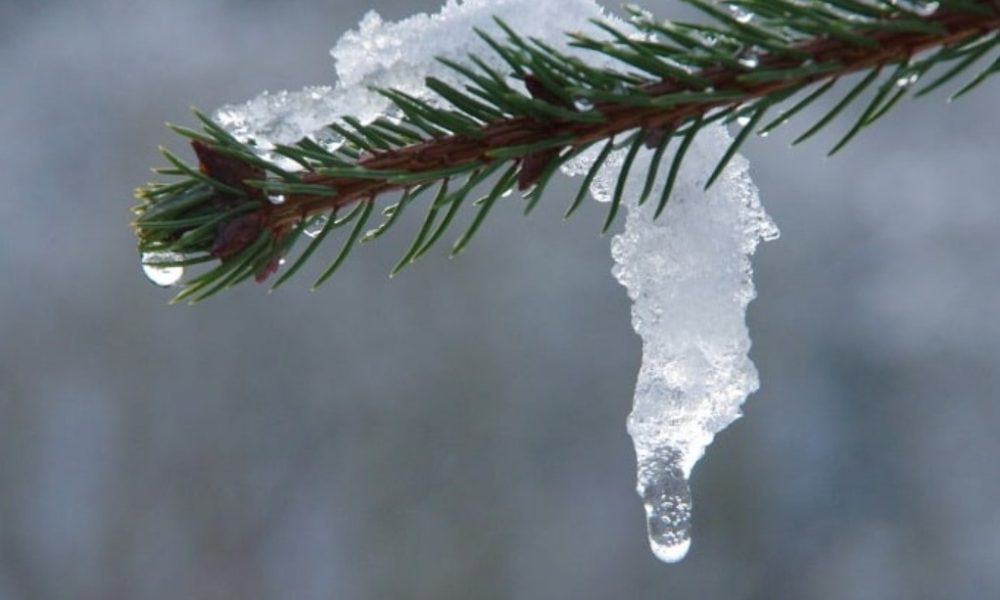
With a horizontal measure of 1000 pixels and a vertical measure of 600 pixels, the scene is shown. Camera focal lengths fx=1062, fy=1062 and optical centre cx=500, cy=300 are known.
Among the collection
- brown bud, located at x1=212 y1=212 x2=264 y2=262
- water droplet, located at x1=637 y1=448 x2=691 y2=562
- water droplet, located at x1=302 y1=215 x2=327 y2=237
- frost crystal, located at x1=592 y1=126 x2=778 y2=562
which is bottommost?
water droplet, located at x1=637 y1=448 x2=691 y2=562

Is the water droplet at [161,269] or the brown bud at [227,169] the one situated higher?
the brown bud at [227,169]

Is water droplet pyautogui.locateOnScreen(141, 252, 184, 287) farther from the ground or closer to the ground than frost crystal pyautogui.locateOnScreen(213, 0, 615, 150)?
closer to the ground

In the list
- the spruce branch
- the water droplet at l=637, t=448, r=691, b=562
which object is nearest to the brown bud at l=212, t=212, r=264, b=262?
the spruce branch

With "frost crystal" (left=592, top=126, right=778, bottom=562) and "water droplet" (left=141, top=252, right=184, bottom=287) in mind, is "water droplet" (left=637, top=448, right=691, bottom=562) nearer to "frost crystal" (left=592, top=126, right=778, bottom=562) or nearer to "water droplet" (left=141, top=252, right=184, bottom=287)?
"frost crystal" (left=592, top=126, right=778, bottom=562)

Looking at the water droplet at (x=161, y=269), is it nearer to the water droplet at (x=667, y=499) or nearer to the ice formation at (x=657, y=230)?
the ice formation at (x=657, y=230)

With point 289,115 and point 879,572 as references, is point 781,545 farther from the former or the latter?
point 289,115

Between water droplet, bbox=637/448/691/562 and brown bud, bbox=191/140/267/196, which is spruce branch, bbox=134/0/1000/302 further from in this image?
water droplet, bbox=637/448/691/562

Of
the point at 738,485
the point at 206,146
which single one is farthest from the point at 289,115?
the point at 738,485

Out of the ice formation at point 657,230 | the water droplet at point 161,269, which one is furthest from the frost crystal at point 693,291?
the water droplet at point 161,269

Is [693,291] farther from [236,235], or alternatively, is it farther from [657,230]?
[236,235]
